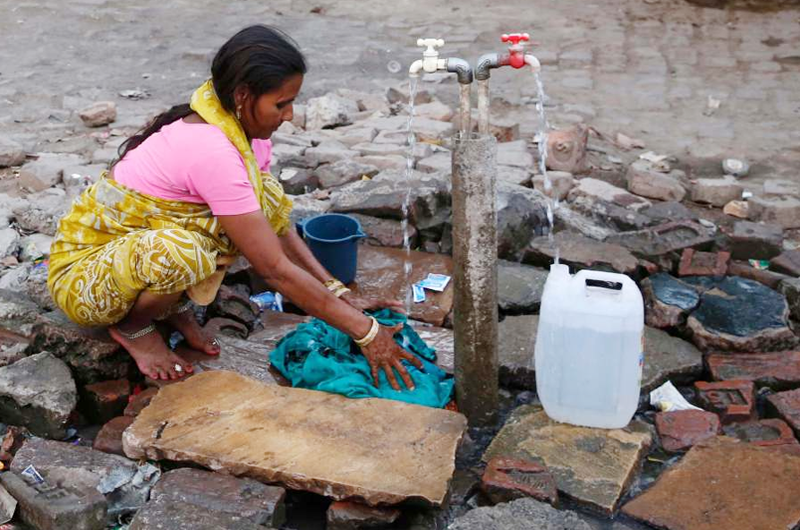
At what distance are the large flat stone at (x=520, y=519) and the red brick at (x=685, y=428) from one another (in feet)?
Answer: 2.53

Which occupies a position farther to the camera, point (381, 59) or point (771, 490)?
point (381, 59)

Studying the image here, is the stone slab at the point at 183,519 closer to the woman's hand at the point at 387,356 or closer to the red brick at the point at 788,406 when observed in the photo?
the woman's hand at the point at 387,356

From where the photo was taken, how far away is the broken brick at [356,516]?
2.65 meters

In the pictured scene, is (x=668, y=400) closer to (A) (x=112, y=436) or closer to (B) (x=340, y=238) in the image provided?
(B) (x=340, y=238)

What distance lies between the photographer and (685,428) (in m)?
3.19

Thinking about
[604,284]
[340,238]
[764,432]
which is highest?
[604,284]

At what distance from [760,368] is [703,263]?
88 cm

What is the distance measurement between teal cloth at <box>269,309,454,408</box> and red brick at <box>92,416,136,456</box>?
23.6 inches

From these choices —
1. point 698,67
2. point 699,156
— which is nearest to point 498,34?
point 698,67

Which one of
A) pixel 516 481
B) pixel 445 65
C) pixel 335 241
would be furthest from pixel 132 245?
pixel 516 481

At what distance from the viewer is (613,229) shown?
4.94 metres

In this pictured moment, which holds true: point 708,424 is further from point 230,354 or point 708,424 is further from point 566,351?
point 230,354

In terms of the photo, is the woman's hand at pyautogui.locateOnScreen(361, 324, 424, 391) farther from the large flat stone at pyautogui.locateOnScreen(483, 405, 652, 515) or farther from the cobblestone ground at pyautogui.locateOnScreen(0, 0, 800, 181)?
the cobblestone ground at pyautogui.locateOnScreen(0, 0, 800, 181)

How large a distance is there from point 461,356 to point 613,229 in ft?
6.94
